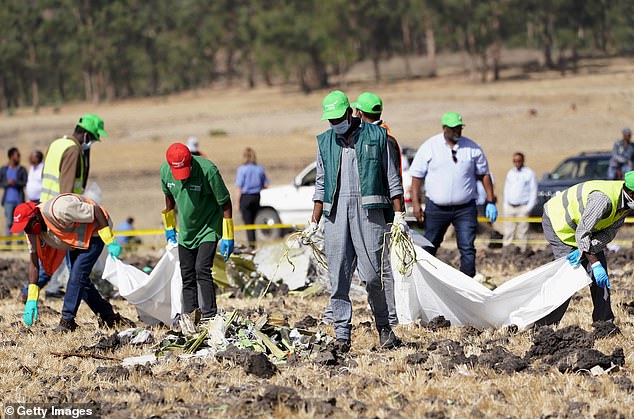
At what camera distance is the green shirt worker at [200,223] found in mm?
8102

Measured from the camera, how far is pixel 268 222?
703 inches

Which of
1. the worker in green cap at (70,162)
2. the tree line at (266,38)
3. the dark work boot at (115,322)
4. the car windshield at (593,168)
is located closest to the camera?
the dark work boot at (115,322)

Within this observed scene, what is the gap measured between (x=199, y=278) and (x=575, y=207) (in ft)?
9.73

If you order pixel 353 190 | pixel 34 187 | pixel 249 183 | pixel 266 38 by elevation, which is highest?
pixel 266 38

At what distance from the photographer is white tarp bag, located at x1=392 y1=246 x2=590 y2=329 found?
790 centimetres

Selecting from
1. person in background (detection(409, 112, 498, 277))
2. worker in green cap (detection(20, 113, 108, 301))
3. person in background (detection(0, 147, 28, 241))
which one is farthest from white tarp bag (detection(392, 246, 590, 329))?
person in background (detection(0, 147, 28, 241))

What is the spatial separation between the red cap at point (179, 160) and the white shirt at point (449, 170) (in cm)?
272

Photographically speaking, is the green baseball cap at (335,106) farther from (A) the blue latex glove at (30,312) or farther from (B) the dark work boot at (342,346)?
(A) the blue latex glove at (30,312)

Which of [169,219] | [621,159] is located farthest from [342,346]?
[621,159]

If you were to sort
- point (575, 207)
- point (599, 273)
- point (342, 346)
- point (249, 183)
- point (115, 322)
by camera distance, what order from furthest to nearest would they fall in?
point (249, 183), point (115, 322), point (575, 207), point (599, 273), point (342, 346)

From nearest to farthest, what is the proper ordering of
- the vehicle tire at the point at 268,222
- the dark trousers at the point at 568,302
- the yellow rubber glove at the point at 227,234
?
the dark trousers at the point at 568,302, the yellow rubber glove at the point at 227,234, the vehicle tire at the point at 268,222

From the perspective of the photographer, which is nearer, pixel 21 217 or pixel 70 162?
pixel 21 217

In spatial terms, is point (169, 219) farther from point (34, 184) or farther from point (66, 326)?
point (34, 184)

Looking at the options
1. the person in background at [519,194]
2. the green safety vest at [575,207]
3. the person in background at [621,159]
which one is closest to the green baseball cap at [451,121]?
the green safety vest at [575,207]
